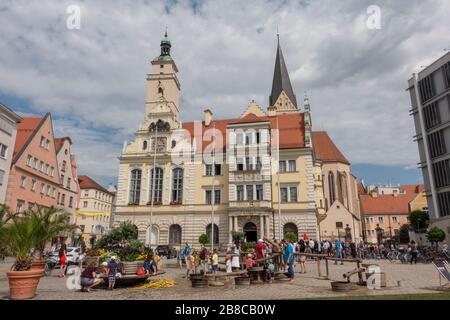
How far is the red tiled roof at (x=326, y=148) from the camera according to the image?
218ft

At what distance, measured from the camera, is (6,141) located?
36.4 meters

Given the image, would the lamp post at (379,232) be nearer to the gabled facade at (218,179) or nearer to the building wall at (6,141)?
the gabled facade at (218,179)

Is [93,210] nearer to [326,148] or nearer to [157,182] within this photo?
[157,182]

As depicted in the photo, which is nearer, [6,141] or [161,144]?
[6,141]

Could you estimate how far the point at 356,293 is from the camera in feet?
37.6

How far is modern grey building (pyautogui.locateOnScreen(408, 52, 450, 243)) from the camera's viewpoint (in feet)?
149

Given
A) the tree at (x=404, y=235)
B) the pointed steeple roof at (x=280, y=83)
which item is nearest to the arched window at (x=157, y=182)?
the pointed steeple roof at (x=280, y=83)

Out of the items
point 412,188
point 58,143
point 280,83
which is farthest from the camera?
point 412,188

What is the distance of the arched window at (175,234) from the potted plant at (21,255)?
32487 millimetres

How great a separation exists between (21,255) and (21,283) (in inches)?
34.8

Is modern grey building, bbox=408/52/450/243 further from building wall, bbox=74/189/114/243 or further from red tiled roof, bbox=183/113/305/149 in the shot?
building wall, bbox=74/189/114/243

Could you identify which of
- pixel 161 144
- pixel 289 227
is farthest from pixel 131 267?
pixel 161 144

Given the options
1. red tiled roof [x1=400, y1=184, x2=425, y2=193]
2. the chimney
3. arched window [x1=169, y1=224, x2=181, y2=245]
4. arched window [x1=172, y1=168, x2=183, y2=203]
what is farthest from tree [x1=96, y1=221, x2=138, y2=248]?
red tiled roof [x1=400, y1=184, x2=425, y2=193]
